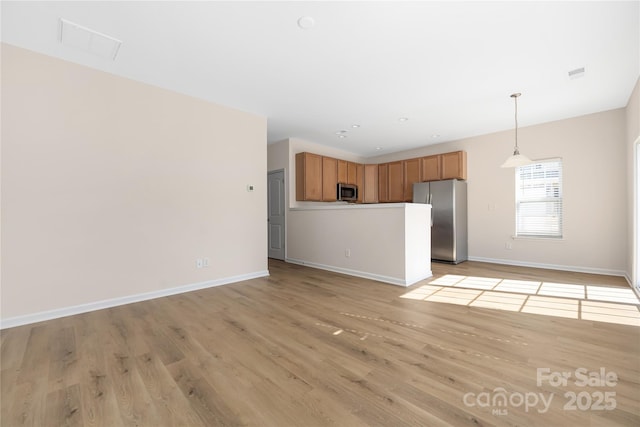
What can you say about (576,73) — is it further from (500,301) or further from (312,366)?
(312,366)

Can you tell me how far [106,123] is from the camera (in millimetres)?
3006

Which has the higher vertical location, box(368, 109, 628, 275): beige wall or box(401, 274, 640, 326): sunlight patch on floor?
box(368, 109, 628, 275): beige wall

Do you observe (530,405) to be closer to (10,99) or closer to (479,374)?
(479,374)

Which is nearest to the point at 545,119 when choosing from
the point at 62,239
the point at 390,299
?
the point at 390,299

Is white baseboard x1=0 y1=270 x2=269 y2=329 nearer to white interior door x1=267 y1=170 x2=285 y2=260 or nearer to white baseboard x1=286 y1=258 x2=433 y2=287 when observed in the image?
white baseboard x1=286 y1=258 x2=433 y2=287

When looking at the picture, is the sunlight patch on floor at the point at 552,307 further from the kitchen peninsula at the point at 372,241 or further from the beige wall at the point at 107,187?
the beige wall at the point at 107,187

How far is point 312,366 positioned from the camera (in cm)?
183

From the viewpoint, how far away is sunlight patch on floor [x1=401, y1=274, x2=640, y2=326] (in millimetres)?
2713

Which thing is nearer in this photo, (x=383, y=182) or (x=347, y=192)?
(x=347, y=192)

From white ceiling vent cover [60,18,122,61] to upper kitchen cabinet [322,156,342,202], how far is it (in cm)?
407

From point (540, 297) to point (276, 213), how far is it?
4.76m

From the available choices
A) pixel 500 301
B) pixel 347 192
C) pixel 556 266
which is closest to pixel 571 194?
pixel 556 266

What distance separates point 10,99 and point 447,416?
4.26 metres

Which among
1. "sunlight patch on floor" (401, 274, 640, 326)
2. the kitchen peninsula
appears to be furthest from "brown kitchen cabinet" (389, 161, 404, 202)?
"sunlight patch on floor" (401, 274, 640, 326)
